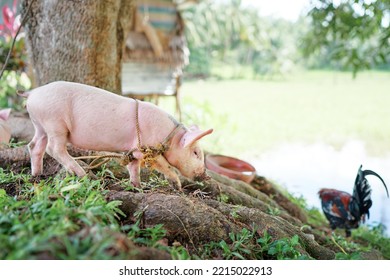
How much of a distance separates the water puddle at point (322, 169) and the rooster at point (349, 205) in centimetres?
77

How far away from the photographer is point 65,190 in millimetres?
2518

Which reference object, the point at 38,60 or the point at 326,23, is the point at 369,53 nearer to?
the point at 326,23

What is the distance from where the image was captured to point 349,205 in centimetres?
534

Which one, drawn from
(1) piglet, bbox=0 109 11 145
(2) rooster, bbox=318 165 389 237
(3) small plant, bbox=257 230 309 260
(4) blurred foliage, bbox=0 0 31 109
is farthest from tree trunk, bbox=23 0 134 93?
(2) rooster, bbox=318 165 389 237

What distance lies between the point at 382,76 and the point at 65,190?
82.9ft

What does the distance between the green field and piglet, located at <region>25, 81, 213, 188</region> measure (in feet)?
19.8

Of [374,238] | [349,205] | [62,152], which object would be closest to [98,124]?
[62,152]

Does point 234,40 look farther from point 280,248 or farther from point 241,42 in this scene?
point 280,248

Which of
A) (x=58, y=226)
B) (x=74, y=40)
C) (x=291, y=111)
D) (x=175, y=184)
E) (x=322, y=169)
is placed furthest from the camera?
(x=291, y=111)

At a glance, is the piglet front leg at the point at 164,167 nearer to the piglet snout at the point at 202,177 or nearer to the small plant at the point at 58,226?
the piglet snout at the point at 202,177

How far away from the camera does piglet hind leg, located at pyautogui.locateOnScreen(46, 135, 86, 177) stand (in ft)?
9.58

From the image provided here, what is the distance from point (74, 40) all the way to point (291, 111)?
12.3 meters

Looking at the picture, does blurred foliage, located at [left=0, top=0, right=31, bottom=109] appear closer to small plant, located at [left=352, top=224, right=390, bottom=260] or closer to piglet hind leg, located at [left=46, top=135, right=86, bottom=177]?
piglet hind leg, located at [left=46, top=135, right=86, bottom=177]

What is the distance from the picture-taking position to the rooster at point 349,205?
5.18m
